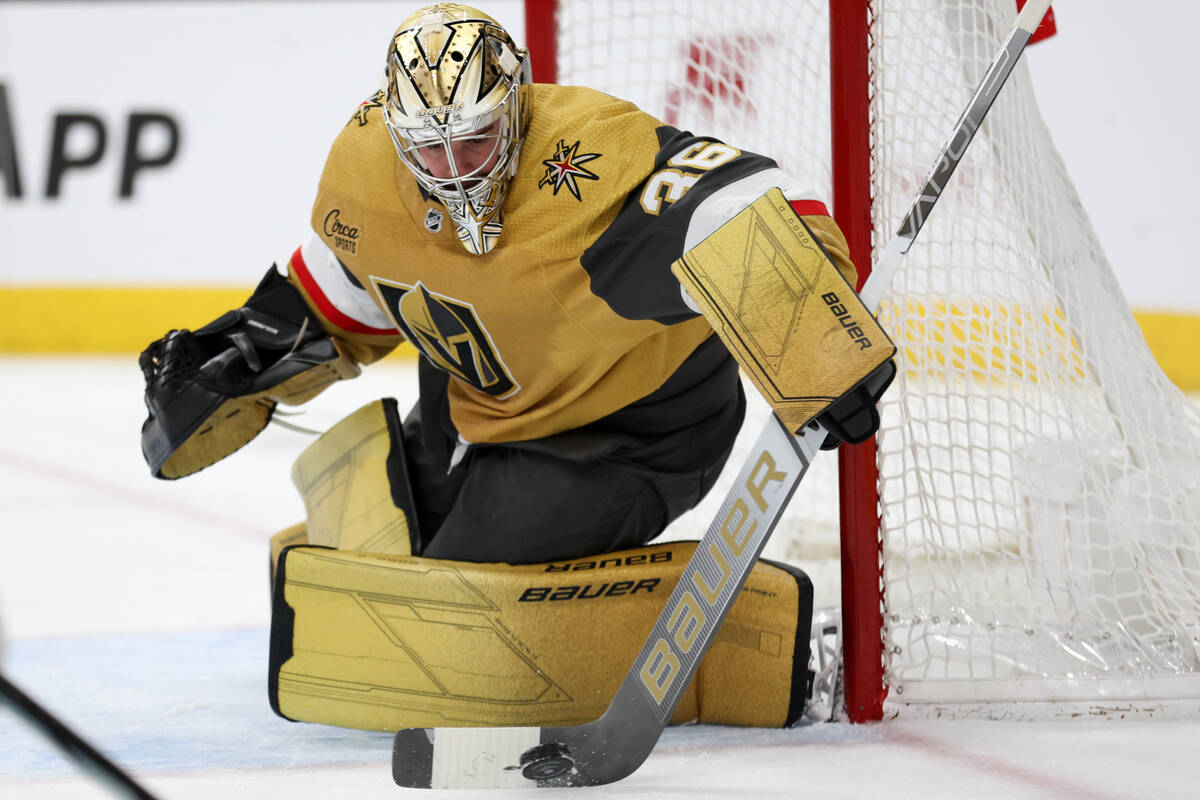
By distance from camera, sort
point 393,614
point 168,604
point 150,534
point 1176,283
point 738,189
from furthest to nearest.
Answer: point 1176,283 < point 150,534 < point 168,604 < point 393,614 < point 738,189

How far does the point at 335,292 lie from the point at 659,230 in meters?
0.62

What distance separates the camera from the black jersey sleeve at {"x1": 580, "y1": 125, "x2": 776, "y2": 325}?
155 centimetres

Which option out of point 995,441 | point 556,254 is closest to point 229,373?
point 556,254

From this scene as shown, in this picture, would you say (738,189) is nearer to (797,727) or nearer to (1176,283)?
(797,727)

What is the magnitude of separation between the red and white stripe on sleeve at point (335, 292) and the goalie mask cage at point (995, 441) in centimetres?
68

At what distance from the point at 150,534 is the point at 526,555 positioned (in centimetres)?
150

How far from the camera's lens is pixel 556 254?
5.34 feet

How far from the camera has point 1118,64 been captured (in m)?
4.03

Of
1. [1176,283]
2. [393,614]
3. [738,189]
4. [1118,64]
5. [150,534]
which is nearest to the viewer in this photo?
[738,189]

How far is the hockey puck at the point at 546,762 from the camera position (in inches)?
60.4

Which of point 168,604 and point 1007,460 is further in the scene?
point 168,604

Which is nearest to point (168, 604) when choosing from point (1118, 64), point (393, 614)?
point (393, 614)

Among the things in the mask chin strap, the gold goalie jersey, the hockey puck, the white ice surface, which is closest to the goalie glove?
the gold goalie jersey

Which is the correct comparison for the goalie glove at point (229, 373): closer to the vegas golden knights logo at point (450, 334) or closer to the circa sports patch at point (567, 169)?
the vegas golden knights logo at point (450, 334)
